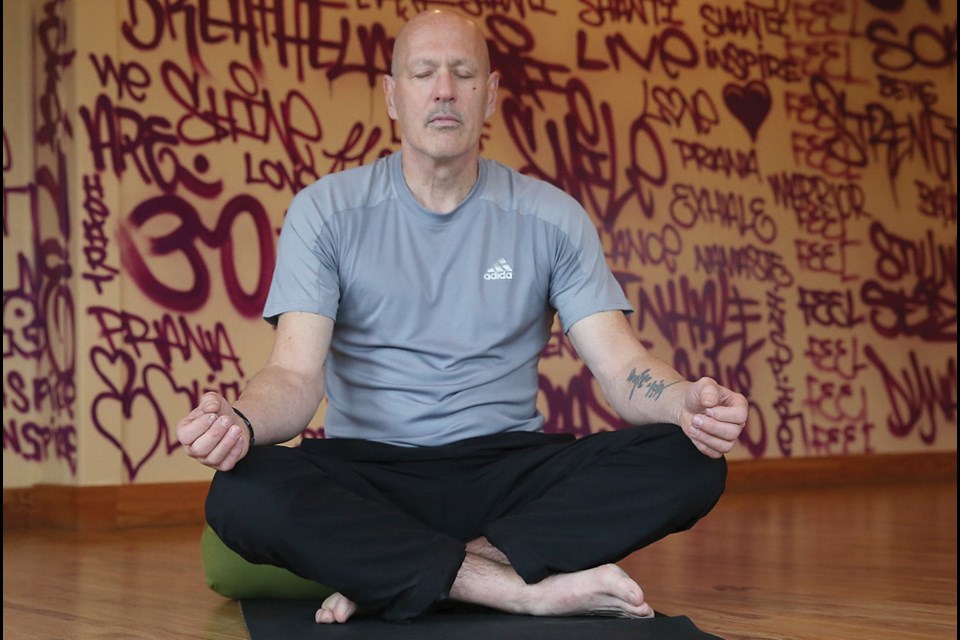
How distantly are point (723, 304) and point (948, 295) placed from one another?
158 centimetres

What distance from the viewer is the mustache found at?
2627 millimetres

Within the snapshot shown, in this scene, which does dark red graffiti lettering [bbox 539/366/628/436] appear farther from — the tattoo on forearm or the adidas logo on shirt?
the tattoo on forearm

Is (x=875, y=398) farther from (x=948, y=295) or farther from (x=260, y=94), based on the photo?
(x=260, y=94)

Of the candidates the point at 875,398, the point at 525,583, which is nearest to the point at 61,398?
the point at 525,583

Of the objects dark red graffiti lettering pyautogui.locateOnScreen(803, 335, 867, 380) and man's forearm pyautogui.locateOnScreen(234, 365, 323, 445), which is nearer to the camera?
man's forearm pyautogui.locateOnScreen(234, 365, 323, 445)

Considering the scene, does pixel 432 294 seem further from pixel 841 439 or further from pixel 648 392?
pixel 841 439

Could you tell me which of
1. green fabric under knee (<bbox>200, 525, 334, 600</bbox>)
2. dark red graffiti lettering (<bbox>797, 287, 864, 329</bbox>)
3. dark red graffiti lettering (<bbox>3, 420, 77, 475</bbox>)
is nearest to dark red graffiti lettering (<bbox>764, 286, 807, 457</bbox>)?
dark red graffiti lettering (<bbox>797, 287, 864, 329</bbox>)

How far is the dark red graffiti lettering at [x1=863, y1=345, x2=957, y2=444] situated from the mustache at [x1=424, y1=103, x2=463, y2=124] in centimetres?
440

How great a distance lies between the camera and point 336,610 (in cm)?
233

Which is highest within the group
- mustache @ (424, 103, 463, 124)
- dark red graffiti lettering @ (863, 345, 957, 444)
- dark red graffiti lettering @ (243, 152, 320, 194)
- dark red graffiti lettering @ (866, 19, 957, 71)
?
dark red graffiti lettering @ (866, 19, 957, 71)

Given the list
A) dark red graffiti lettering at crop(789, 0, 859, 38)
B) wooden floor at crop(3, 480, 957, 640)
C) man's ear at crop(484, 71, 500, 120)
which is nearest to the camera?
wooden floor at crop(3, 480, 957, 640)

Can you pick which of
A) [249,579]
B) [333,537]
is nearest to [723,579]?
[249,579]

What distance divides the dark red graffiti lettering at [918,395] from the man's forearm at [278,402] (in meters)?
4.65

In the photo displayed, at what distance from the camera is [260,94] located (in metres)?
5.04
